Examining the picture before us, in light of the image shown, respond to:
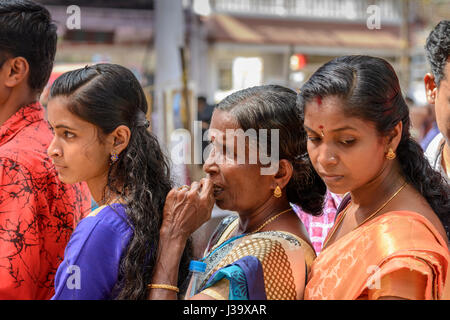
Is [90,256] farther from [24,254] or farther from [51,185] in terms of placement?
[51,185]

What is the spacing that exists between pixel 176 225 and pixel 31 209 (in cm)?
55

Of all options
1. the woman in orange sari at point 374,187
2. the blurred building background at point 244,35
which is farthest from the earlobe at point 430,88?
the blurred building background at point 244,35

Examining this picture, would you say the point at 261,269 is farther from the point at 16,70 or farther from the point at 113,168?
the point at 16,70

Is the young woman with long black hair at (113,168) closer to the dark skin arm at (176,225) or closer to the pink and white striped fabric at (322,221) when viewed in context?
the dark skin arm at (176,225)

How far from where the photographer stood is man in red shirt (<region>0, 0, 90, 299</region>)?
5.92ft

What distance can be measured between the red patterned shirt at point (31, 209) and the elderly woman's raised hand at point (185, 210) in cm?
51

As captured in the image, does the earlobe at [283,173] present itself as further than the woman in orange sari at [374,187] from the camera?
Yes

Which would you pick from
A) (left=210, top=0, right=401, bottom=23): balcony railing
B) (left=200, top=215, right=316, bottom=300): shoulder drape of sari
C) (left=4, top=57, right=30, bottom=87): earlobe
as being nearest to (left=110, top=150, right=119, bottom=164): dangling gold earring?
(left=200, top=215, right=316, bottom=300): shoulder drape of sari

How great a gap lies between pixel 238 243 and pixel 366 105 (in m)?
0.56

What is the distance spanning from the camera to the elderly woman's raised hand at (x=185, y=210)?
5.42 ft

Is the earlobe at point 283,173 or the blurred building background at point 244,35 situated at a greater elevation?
the blurred building background at point 244,35
